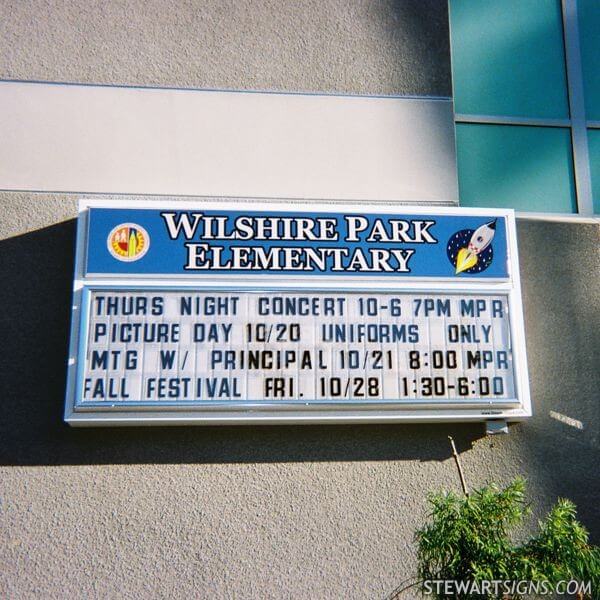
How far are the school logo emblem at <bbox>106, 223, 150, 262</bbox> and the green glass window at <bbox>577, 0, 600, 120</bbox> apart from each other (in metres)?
4.19

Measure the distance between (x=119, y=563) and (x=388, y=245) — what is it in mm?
3092

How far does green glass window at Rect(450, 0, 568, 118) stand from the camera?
7.25 m

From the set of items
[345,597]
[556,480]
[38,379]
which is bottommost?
[345,597]

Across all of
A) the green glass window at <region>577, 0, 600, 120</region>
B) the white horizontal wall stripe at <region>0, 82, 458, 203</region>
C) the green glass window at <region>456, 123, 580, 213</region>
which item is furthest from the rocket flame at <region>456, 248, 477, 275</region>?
the green glass window at <region>577, 0, 600, 120</region>

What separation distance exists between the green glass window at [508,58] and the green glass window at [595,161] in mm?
307

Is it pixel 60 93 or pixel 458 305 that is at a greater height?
pixel 60 93

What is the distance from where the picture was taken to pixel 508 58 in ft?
24.1

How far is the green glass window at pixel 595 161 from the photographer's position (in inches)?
282

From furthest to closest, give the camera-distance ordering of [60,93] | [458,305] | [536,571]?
[60,93], [458,305], [536,571]

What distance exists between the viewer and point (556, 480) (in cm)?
632

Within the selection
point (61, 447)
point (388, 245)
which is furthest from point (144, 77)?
point (61, 447)

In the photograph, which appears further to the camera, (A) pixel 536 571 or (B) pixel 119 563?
(B) pixel 119 563

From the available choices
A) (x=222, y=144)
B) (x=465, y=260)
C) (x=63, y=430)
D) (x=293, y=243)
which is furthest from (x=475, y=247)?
(x=63, y=430)

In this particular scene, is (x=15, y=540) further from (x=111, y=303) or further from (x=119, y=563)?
(x=111, y=303)
